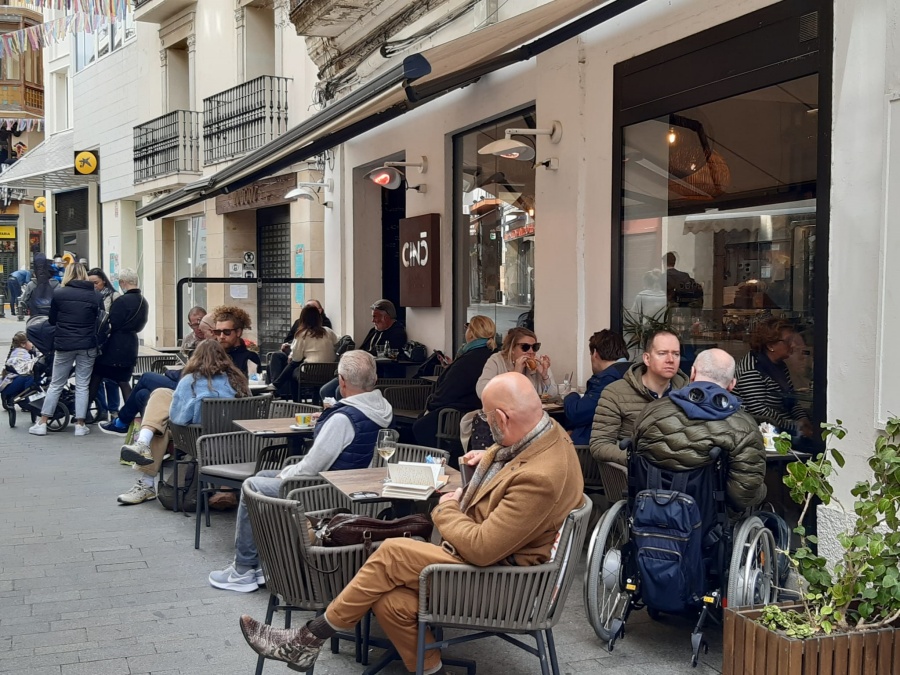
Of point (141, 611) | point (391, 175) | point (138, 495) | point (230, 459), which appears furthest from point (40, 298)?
point (141, 611)

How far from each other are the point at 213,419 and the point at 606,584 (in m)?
3.84

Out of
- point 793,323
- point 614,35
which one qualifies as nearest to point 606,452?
point 793,323

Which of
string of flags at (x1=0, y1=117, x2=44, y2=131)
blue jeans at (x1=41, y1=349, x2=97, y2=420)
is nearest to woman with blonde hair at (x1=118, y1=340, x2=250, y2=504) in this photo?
blue jeans at (x1=41, y1=349, x2=97, y2=420)

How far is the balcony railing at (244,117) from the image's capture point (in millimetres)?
16328

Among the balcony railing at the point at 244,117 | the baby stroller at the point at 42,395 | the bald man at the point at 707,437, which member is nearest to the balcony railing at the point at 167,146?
the balcony railing at the point at 244,117

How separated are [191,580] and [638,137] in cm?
457

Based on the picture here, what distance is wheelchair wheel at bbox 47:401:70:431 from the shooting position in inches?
473

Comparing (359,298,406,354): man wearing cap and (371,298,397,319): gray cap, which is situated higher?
(371,298,397,319): gray cap

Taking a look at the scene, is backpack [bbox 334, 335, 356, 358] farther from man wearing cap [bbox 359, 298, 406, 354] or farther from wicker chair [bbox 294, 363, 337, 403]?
wicker chair [bbox 294, 363, 337, 403]

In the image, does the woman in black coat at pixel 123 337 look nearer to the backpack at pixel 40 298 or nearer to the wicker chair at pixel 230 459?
the wicker chair at pixel 230 459

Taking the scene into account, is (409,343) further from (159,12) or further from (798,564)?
(159,12)

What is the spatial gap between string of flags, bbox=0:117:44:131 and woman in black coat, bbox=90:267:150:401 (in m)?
29.4

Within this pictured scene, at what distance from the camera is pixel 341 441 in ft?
18.0

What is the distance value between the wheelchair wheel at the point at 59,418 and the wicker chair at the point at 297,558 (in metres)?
8.65
